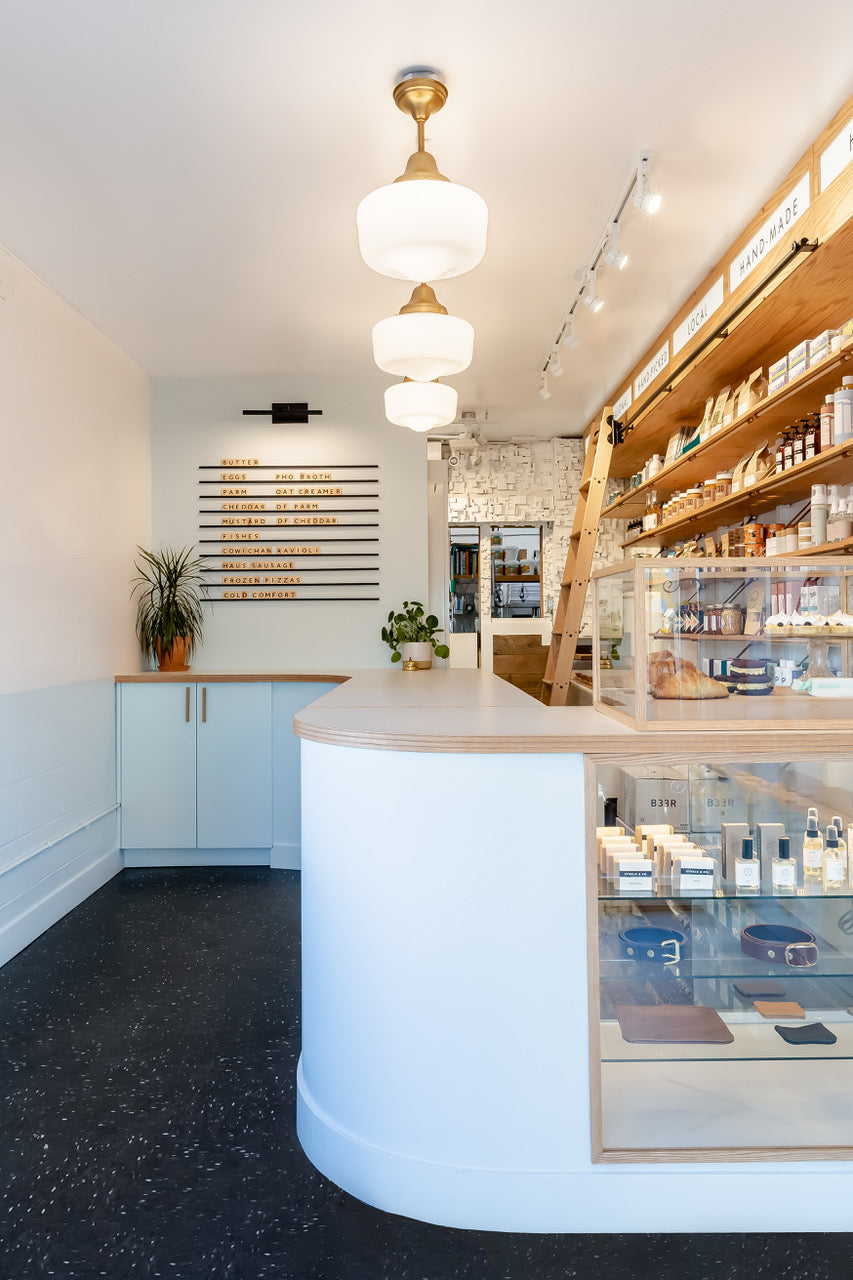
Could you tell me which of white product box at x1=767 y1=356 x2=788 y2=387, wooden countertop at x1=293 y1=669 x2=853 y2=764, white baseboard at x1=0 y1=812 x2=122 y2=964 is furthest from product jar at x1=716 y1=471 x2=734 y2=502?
white baseboard at x1=0 y1=812 x2=122 y2=964

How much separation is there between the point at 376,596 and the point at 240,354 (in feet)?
5.36

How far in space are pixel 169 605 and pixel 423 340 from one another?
294 cm

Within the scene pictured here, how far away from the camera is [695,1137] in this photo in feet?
5.68

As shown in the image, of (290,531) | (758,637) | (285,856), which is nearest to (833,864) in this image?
(758,637)

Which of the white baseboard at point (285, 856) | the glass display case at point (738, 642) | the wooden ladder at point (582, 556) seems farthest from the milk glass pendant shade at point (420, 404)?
the white baseboard at point (285, 856)

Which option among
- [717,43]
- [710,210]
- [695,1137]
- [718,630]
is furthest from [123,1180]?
[710,210]

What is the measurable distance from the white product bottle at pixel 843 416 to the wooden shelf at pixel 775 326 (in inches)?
5.5

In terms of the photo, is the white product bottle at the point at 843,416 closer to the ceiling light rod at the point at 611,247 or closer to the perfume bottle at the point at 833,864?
the ceiling light rod at the point at 611,247

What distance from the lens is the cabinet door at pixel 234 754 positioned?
181 inches

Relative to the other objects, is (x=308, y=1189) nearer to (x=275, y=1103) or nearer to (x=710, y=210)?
(x=275, y=1103)

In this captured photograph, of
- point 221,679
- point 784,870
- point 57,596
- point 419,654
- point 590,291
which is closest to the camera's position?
point 784,870

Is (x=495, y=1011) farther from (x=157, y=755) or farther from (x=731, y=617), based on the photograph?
(x=157, y=755)

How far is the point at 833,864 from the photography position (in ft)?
5.86

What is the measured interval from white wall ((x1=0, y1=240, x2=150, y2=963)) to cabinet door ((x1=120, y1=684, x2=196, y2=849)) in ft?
0.34
